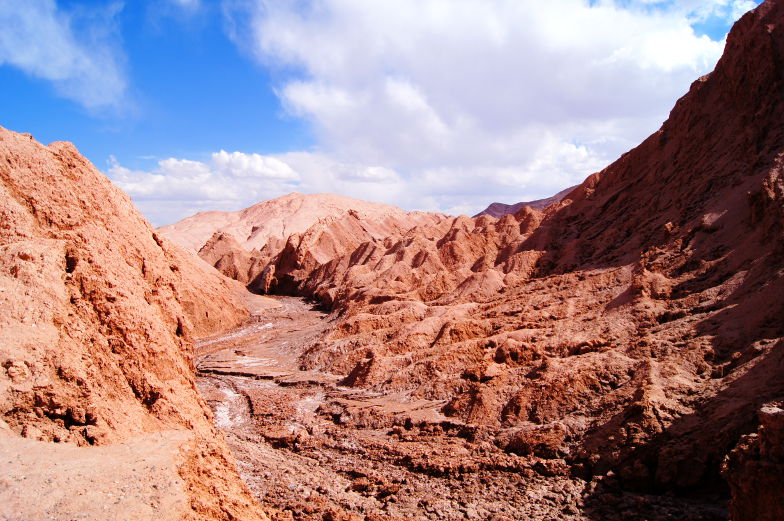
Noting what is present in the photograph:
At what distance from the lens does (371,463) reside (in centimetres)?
1029

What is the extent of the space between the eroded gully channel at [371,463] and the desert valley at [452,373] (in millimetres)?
53

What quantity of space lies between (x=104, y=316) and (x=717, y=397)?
9280 mm

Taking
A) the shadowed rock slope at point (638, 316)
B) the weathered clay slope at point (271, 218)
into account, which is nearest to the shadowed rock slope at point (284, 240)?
the weathered clay slope at point (271, 218)

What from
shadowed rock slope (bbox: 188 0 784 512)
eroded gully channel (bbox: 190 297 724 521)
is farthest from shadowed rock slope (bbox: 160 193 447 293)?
eroded gully channel (bbox: 190 297 724 521)

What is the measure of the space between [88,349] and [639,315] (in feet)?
41.3

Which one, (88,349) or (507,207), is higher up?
(507,207)

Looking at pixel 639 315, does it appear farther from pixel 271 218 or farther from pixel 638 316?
pixel 271 218

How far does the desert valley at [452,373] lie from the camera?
18.4ft

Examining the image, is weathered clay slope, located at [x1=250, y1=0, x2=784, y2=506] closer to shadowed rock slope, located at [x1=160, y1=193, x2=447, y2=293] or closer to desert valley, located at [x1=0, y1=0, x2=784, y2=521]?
desert valley, located at [x1=0, y1=0, x2=784, y2=521]

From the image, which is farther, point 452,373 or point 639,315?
point 452,373

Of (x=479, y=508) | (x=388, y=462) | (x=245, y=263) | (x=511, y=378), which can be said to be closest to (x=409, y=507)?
(x=479, y=508)

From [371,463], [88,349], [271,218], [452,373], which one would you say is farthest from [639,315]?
[271,218]

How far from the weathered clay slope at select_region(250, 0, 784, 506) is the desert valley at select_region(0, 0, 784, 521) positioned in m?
0.07

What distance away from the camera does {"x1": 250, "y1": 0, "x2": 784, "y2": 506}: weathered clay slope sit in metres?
8.90
